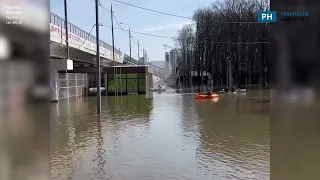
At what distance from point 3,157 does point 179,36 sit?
72227 millimetres

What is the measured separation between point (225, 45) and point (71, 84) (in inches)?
1161

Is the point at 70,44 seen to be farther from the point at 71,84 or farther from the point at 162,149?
the point at 162,149

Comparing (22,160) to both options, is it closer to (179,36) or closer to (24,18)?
(24,18)

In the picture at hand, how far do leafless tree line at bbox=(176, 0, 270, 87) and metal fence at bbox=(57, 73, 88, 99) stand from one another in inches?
763

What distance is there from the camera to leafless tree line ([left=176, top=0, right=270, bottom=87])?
45.9 metres

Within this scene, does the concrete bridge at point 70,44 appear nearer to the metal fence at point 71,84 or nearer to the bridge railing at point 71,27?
the bridge railing at point 71,27

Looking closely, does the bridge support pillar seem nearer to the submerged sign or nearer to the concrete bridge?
the concrete bridge

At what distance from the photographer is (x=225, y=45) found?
58781 mm

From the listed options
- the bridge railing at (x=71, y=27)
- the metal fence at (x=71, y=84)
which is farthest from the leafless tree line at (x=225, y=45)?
the metal fence at (x=71, y=84)

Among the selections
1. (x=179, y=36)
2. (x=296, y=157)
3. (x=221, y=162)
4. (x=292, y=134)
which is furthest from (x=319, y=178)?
(x=179, y=36)

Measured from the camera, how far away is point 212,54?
65.1m

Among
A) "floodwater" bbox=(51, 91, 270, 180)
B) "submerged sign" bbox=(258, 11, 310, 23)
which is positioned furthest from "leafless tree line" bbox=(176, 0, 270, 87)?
"submerged sign" bbox=(258, 11, 310, 23)

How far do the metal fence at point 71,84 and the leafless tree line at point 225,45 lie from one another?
19.4 meters

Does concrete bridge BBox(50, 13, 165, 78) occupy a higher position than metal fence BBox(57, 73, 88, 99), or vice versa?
concrete bridge BBox(50, 13, 165, 78)
